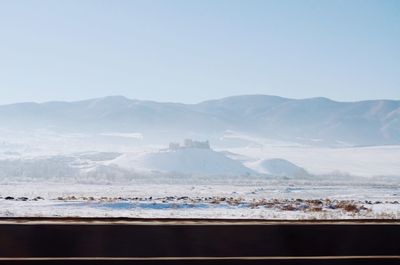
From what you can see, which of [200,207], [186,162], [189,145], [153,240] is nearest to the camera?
[153,240]

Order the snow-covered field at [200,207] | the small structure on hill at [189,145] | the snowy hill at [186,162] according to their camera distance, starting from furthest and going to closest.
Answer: the small structure on hill at [189,145] → the snowy hill at [186,162] → the snow-covered field at [200,207]

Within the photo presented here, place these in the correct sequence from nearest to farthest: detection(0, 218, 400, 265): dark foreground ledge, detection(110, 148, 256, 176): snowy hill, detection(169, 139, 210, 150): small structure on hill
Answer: detection(0, 218, 400, 265): dark foreground ledge → detection(110, 148, 256, 176): snowy hill → detection(169, 139, 210, 150): small structure on hill

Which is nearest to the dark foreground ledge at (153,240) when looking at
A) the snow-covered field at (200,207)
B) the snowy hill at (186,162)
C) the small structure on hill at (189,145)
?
the snow-covered field at (200,207)

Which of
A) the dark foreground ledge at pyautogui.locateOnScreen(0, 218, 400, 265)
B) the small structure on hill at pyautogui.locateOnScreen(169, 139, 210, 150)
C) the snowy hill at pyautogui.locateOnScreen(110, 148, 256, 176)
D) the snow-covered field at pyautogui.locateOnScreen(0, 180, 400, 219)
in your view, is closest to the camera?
the dark foreground ledge at pyautogui.locateOnScreen(0, 218, 400, 265)

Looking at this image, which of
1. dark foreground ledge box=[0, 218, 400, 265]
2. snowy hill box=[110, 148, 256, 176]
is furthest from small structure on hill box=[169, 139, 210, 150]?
dark foreground ledge box=[0, 218, 400, 265]

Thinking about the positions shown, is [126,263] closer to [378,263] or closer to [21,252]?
[378,263]

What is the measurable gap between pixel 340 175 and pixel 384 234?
10861cm

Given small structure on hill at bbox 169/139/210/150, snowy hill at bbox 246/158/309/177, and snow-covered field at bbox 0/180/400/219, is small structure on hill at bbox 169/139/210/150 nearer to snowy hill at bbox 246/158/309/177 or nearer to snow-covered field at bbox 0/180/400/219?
snowy hill at bbox 246/158/309/177

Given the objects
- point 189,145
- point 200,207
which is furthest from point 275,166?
point 200,207

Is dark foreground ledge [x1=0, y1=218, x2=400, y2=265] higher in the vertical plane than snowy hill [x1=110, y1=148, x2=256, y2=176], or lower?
lower

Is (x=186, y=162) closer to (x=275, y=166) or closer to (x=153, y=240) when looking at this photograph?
(x=275, y=166)

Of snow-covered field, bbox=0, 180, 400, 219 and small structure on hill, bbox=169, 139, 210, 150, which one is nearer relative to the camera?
snow-covered field, bbox=0, 180, 400, 219

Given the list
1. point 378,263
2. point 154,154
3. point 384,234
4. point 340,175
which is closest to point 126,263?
point 378,263

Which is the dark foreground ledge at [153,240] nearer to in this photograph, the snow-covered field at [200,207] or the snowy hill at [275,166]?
the snow-covered field at [200,207]
